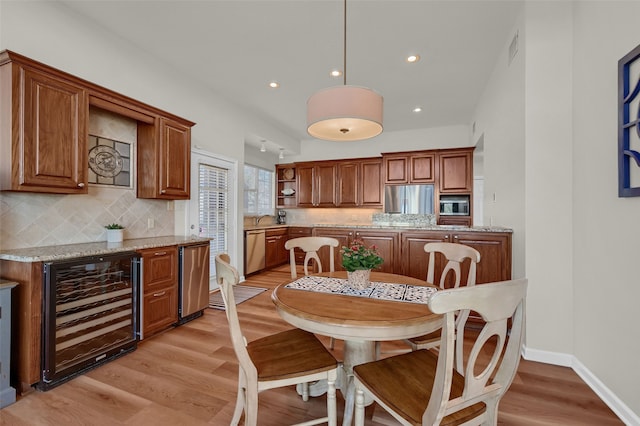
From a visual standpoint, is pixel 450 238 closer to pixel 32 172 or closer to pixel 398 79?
pixel 398 79

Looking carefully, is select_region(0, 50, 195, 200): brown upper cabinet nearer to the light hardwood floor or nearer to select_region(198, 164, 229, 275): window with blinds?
select_region(198, 164, 229, 275): window with blinds

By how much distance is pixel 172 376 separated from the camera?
2.09 m

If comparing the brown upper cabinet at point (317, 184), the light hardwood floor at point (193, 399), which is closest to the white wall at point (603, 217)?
the light hardwood floor at point (193, 399)

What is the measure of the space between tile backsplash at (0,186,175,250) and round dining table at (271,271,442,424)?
217cm

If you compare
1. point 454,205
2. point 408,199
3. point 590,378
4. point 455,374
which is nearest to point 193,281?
point 455,374

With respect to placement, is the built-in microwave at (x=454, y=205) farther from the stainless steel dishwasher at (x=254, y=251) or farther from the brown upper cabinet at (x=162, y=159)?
the brown upper cabinet at (x=162, y=159)

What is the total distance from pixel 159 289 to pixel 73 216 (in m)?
1.00

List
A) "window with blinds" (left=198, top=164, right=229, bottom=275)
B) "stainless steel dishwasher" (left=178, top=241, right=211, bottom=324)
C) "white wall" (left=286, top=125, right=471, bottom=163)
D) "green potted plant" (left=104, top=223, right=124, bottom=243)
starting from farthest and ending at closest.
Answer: "white wall" (left=286, top=125, right=471, bottom=163) < "window with blinds" (left=198, top=164, right=229, bottom=275) < "stainless steel dishwasher" (left=178, top=241, right=211, bottom=324) < "green potted plant" (left=104, top=223, right=124, bottom=243)

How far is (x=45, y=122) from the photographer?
2.15m

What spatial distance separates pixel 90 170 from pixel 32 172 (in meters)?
0.66

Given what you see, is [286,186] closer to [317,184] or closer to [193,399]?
[317,184]

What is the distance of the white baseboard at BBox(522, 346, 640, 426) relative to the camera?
1636 mm

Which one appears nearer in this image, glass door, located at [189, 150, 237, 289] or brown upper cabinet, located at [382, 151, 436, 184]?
glass door, located at [189, 150, 237, 289]

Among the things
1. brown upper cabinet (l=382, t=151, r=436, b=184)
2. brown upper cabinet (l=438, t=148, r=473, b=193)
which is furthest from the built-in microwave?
brown upper cabinet (l=382, t=151, r=436, b=184)
